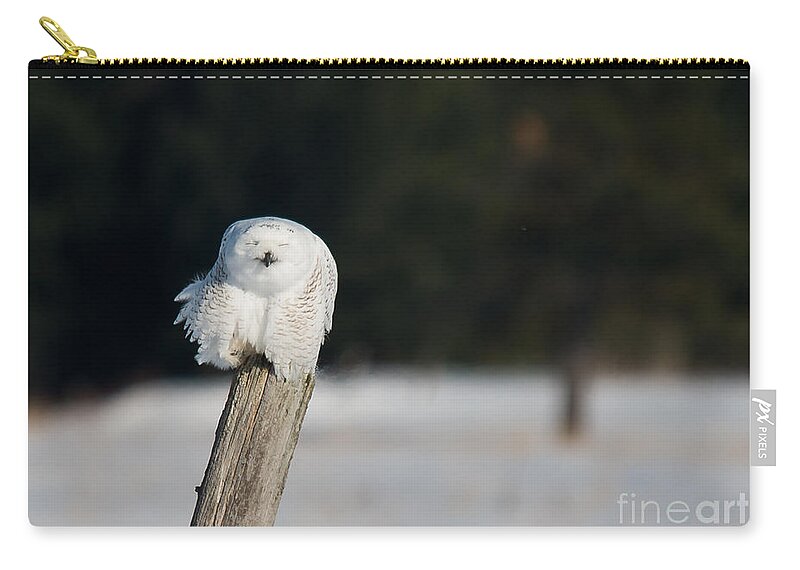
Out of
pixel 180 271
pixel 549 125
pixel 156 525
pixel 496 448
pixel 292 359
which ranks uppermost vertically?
pixel 549 125

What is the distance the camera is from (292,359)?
2.59 m

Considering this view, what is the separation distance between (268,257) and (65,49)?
791 mm

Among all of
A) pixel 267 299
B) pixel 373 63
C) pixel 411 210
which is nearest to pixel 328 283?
pixel 267 299

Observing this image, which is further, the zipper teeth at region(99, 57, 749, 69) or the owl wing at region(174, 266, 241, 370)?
the zipper teeth at region(99, 57, 749, 69)

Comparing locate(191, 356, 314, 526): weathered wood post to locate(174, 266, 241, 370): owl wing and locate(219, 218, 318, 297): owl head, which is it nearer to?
locate(174, 266, 241, 370): owl wing

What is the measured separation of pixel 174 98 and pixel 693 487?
1726 mm

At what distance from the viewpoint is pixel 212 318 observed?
8.63 ft

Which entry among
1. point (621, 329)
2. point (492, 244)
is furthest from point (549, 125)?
point (621, 329)

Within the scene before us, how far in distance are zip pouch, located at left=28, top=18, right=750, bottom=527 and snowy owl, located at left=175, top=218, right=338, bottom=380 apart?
0.06 meters

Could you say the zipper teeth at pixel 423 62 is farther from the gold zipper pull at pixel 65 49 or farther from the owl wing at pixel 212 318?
the owl wing at pixel 212 318

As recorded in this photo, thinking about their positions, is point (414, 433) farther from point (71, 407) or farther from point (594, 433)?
point (71, 407)

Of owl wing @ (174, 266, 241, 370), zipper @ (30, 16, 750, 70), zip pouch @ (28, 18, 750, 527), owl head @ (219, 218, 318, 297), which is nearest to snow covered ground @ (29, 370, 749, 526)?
zip pouch @ (28, 18, 750, 527)

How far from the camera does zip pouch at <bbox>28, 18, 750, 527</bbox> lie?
2.71 meters

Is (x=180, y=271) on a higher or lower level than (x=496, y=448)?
higher
